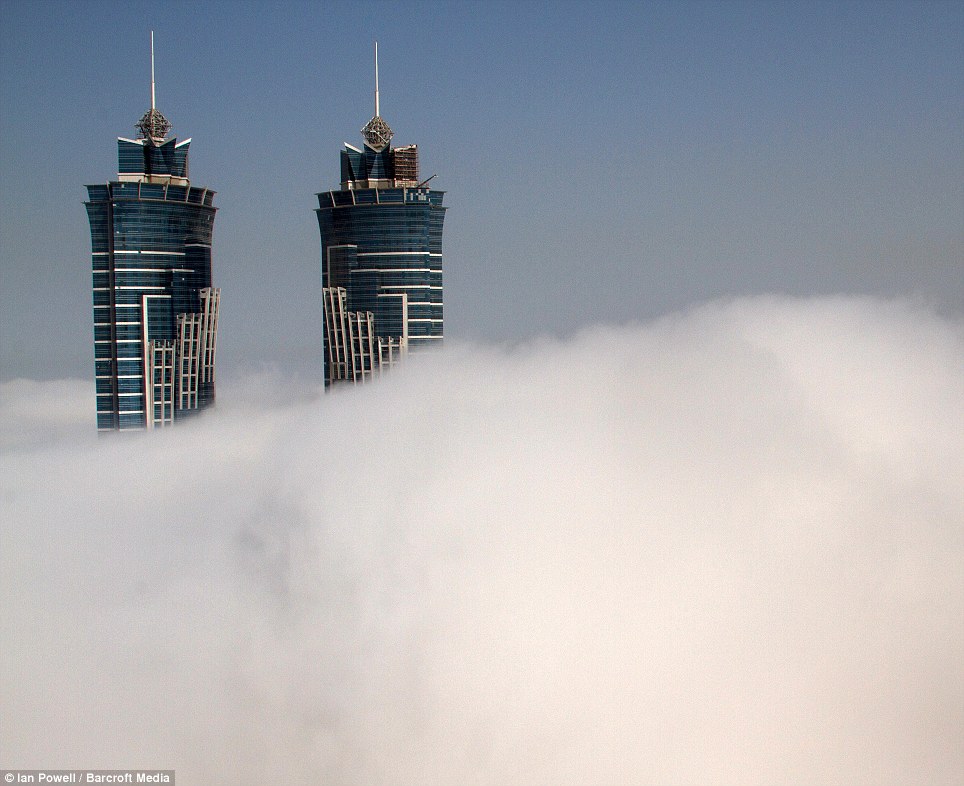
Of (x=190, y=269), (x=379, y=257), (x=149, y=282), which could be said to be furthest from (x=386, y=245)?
(x=149, y=282)

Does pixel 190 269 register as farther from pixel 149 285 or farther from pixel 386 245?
pixel 386 245

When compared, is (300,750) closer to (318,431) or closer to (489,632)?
(489,632)

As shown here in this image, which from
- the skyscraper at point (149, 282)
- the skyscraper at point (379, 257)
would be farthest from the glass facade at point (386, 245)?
the skyscraper at point (149, 282)

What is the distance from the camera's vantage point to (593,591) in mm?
92938

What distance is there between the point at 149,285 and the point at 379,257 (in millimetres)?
21096

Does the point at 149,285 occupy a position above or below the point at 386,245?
below

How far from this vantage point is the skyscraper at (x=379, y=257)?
11944cm

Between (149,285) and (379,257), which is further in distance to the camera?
(149,285)

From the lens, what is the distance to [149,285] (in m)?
122

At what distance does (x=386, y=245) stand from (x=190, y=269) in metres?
18.7

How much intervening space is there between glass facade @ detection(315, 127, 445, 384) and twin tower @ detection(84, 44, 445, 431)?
89mm

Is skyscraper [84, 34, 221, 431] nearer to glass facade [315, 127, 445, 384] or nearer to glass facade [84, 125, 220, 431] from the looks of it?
glass facade [84, 125, 220, 431]

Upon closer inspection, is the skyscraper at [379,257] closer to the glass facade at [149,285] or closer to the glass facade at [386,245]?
the glass facade at [386,245]

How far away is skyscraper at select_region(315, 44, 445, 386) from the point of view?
392ft
